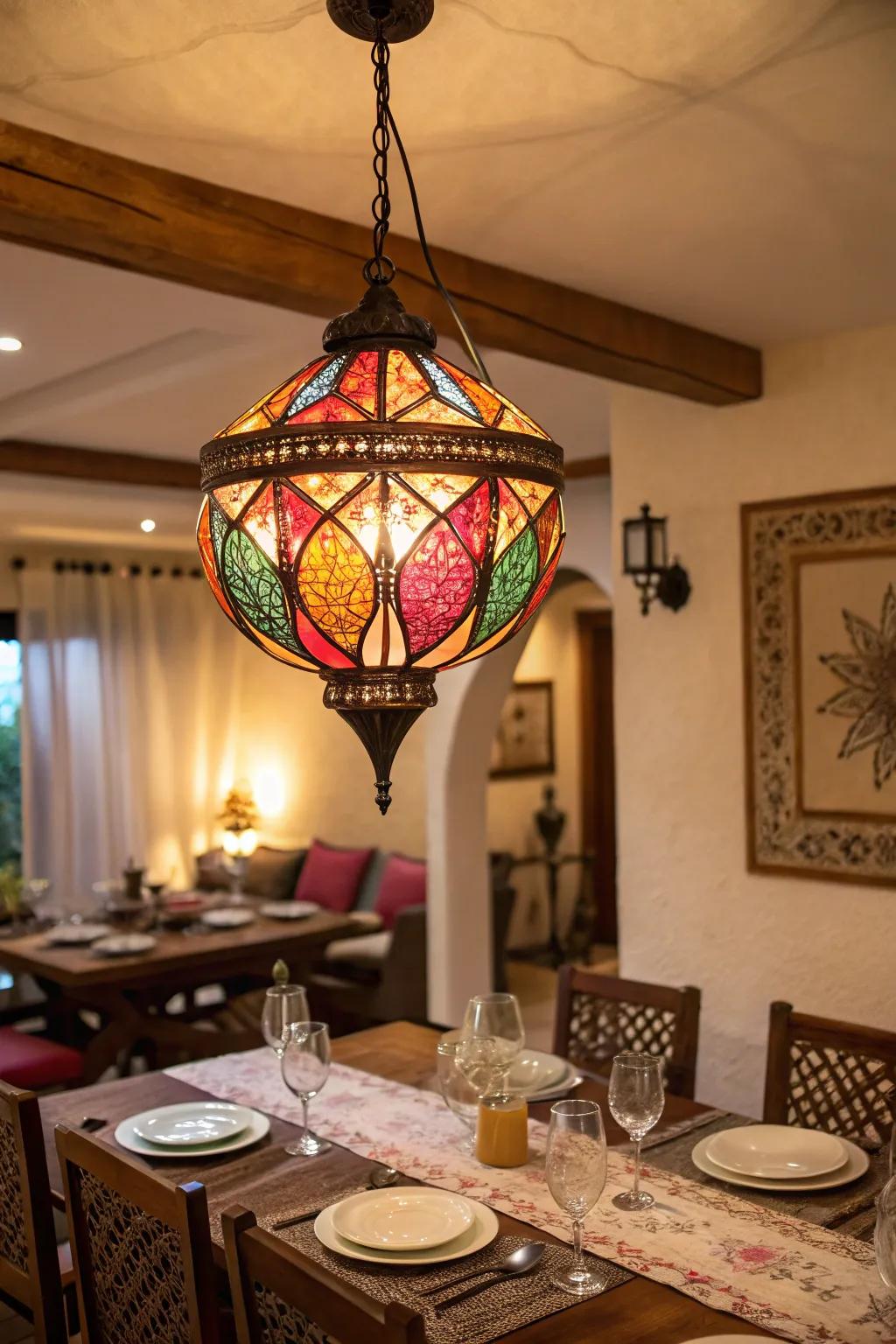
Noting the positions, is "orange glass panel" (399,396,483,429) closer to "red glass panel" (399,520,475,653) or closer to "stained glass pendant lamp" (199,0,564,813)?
"stained glass pendant lamp" (199,0,564,813)

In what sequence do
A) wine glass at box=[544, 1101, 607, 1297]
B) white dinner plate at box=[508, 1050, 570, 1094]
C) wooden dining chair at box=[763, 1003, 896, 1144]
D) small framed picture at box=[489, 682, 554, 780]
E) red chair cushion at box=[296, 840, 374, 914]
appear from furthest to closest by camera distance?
small framed picture at box=[489, 682, 554, 780]
red chair cushion at box=[296, 840, 374, 914]
white dinner plate at box=[508, 1050, 570, 1094]
wooden dining chair at box=[763, 1003, 896, 1144]
wine glass at box=[544, 1101, 607, 1297]

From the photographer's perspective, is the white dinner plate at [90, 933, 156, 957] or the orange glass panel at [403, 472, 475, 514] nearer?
the orange glass panel at [403, 472, 475, 514]

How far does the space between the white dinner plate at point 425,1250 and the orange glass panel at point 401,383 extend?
1071 mm

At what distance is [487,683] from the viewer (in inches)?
200

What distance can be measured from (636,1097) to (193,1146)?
0.74 meters

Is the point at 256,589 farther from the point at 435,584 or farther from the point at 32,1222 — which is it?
the point at 32,1222

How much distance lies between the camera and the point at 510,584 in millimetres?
1325

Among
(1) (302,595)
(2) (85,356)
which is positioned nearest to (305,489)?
(1) (302,595)

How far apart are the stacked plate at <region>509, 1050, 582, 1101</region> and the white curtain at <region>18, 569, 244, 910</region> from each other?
396 centimetres

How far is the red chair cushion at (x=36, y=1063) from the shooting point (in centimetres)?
411

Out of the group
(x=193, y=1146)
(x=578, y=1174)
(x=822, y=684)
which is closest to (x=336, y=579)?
(x=578, y=1174)

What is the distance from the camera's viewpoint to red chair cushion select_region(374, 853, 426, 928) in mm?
6062

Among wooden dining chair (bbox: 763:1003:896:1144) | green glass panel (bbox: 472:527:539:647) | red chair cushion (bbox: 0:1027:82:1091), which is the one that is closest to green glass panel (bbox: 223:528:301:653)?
green glass panel (bbox: 472:527:539:647)

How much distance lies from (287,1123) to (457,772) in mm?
2930
